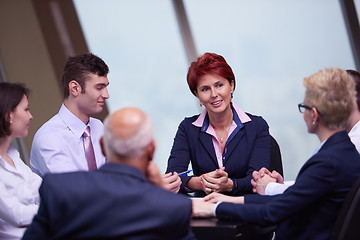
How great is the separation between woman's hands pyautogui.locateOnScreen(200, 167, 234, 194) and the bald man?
46.8 inches

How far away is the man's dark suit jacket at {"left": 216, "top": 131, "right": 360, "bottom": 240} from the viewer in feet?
6.79

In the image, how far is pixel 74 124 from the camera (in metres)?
3.13

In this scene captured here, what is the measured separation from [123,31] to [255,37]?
171 cm

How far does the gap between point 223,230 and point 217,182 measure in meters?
0.84

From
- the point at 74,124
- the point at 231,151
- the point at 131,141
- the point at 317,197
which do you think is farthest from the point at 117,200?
the point at 231,151

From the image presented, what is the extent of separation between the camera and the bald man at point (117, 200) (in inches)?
62.6

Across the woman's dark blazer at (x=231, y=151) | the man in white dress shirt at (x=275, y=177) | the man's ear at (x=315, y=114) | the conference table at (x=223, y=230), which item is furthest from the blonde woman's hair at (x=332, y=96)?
the woman's dark blazer at (x=231, y=151)

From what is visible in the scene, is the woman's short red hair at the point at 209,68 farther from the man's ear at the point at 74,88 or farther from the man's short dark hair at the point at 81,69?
the man's ear at the point at 74,88

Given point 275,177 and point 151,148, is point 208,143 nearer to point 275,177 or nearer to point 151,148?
point 275,177

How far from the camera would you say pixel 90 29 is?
6.30 meters

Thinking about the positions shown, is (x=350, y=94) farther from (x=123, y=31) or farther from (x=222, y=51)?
(x=123, y=31)

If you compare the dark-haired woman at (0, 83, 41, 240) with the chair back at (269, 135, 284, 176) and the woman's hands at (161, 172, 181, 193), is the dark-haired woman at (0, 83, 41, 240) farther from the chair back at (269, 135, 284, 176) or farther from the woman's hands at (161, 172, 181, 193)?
the chair back at (269, 135, 284, 176)

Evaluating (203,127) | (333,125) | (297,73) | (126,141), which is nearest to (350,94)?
(333,125)

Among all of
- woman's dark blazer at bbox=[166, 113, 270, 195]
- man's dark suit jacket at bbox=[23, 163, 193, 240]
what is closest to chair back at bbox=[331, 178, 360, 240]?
man's dark suit jacket at bbox=[23, 163, 193, 240]
